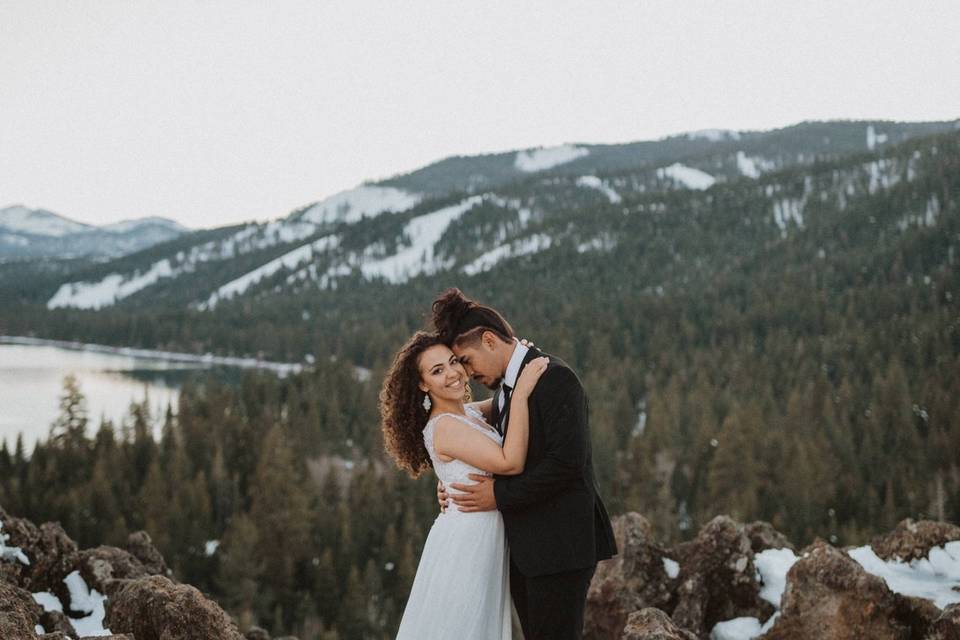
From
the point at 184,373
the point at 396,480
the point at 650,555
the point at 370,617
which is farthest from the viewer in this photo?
the point at 184,373

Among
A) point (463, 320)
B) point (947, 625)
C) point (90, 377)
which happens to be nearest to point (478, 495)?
point (463, 320)

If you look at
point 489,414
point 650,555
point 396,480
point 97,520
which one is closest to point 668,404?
point 396,480

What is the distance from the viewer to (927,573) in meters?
8.68

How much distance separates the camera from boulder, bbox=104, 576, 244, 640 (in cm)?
622

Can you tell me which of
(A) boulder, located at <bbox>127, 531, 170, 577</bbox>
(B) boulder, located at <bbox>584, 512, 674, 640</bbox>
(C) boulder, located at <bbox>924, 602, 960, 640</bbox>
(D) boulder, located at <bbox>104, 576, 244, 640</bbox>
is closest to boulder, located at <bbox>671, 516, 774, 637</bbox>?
(B) boulder, located at <bbox>584, 512, 674, 640</bbox>

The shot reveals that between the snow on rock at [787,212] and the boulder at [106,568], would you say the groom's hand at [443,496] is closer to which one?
the boulder at [106,568]

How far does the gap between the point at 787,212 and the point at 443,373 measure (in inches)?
7816

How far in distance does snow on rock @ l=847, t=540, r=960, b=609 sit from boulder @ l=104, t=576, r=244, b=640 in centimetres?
644

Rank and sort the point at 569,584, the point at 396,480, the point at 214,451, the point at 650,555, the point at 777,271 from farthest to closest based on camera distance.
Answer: the point at 777,271 → the point at 214,451 → the point at 396,480 → the point at 650,555 → the point at 569,584

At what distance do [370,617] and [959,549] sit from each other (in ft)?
100

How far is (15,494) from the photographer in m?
44.3

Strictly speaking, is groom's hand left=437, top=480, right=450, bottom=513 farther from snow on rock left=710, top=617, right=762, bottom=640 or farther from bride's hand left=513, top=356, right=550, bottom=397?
snow on rock left=710, top=617, right=762, bottom=640

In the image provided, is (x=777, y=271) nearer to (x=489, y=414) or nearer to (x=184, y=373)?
(x=184, y=373)

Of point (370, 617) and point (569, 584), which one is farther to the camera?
point (370, 617)
